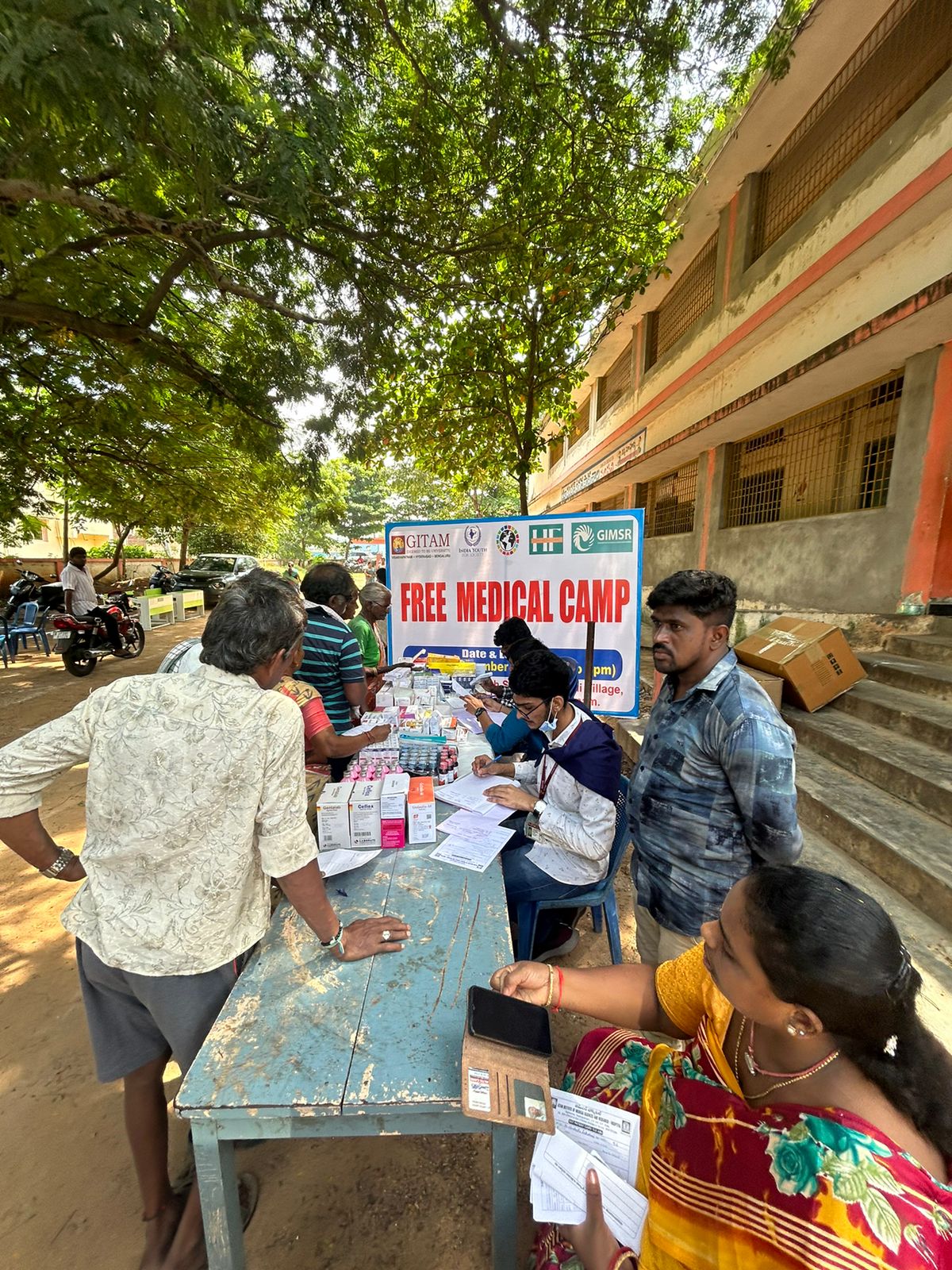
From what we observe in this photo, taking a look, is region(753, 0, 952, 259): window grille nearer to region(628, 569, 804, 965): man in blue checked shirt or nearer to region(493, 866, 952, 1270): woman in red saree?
region(628, 569, 804, 965): man in blue checked shirt

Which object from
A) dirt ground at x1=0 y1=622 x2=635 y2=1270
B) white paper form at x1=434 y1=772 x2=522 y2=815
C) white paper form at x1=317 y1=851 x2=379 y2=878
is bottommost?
dirt ground at x1=0 y1=622 x2=635 y2=1270

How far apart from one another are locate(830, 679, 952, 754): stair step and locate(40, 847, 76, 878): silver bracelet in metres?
4.44

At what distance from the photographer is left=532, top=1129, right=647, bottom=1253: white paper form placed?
98 cm

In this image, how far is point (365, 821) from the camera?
5.90 ft

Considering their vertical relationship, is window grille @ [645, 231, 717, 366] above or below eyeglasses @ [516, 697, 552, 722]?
above

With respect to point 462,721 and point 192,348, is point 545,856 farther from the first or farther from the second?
point 192,348

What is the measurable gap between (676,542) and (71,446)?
10253mm

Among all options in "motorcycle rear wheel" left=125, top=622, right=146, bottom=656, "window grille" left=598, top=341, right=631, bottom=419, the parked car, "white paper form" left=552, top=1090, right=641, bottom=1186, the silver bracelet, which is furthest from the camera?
the parked car

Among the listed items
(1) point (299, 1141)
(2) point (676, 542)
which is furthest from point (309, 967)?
(2) point (676, 542)

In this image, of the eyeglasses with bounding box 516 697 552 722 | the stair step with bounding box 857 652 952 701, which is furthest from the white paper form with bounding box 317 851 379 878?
the stair step with bounding box 857 652 952 701

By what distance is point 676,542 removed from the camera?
905 centimetres

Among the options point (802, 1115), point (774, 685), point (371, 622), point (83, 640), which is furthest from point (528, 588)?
point (83, 640)

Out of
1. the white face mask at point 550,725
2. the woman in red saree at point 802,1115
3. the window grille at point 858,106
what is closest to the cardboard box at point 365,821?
the white face mask at point 550,725

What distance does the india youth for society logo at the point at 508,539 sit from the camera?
377 cm
